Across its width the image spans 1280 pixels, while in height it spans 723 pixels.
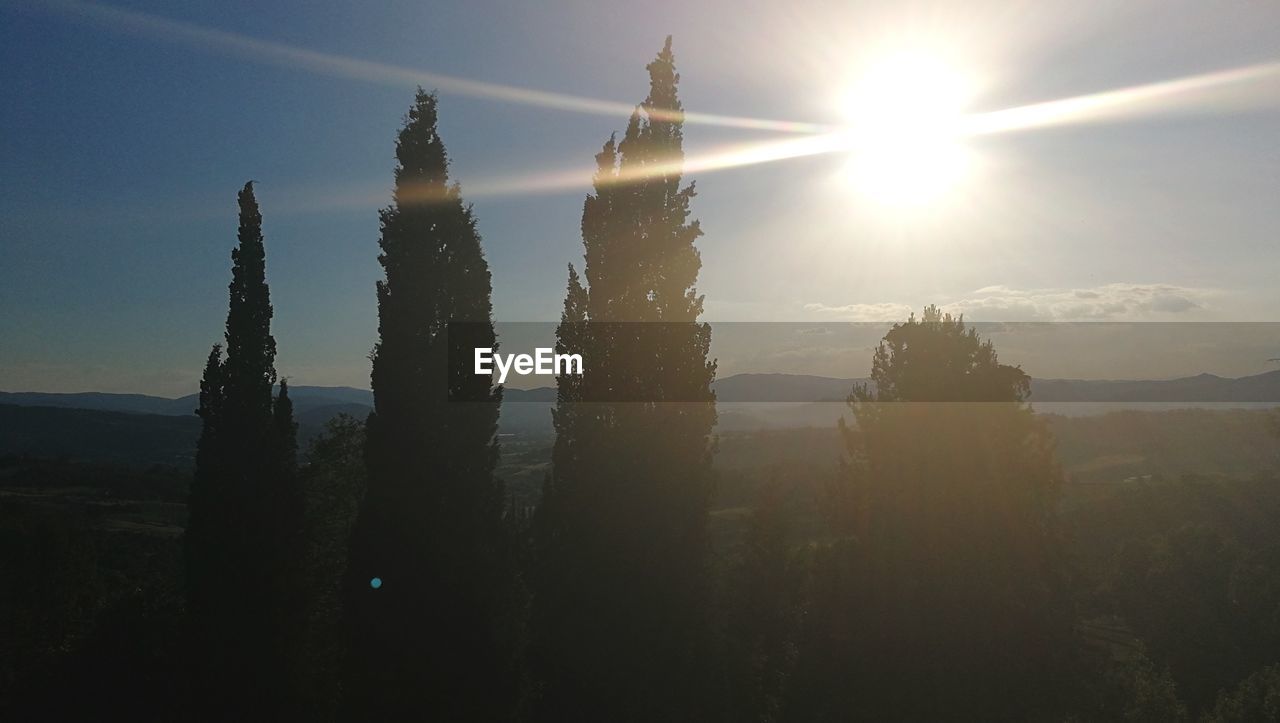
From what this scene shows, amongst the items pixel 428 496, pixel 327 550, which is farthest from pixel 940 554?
pixel 327 550

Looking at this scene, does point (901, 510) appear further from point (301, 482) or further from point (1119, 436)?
point (1119, 436)

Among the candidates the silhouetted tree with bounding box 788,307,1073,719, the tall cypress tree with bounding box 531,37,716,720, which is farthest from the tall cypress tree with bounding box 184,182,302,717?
the silhouetted tree with bounding box 788,307,1073,719

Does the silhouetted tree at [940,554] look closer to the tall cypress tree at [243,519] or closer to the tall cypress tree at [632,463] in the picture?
the tall cypress tree at [632,463]

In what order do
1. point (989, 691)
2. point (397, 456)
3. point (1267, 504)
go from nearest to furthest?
point (989, 691), point (397, 456), point (1267, 504)

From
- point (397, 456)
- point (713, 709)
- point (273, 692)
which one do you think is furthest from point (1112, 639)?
point (273, 692)

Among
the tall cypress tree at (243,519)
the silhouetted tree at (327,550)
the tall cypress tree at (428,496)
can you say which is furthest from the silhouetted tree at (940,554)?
the tall cypress tree at (243,519)

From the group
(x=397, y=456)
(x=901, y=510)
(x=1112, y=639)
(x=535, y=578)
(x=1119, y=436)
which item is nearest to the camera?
(x=901, y=510)

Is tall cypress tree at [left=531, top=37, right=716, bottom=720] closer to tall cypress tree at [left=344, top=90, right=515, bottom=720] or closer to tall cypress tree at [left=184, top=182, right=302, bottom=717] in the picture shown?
tall cypress tree at [left=344, top=90, right=515, bottom=720]
